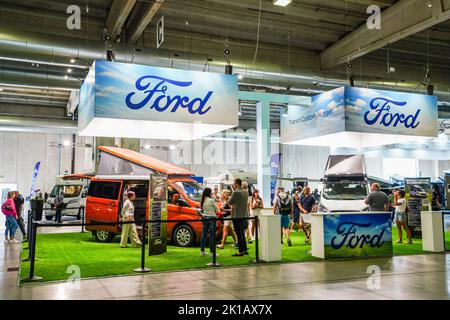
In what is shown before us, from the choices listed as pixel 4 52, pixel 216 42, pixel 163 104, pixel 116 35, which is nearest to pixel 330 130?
pixel 163 104

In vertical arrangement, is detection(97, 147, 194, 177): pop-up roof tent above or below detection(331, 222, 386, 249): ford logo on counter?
above

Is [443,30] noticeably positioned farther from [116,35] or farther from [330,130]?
[116,35]

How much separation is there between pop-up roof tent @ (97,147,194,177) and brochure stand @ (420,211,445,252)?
243 inches

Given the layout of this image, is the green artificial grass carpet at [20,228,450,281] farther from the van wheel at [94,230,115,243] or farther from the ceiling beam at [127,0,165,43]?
the ceiling beam at [127,0,165,43]

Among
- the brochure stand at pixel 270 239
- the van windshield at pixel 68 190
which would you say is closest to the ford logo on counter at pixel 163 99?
the brochure stand at pixel 270 239

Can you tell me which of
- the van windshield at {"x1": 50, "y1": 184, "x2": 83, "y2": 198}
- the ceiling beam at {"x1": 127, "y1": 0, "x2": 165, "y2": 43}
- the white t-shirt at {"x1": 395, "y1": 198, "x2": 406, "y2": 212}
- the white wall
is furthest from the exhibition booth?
the white wall

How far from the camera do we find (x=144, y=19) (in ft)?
33.8

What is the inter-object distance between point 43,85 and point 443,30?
1363 centimetres

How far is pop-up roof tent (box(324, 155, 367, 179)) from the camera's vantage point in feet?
44.2

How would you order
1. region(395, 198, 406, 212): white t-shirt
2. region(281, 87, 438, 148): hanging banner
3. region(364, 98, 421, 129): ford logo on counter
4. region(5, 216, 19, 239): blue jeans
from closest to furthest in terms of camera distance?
region(281, 87, 438, 148): hanging banner, region(364, 98, 421, 129): ford logo on counter, region(395, 198, 406, 212): white t-shirt, region(5, 216, 19, 239): blue jeans

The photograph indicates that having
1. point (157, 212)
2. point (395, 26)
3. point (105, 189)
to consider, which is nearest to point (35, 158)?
point (105, 189)

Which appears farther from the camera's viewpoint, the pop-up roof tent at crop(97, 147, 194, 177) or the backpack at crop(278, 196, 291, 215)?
the pop-up roof tent at crop(97, 147, 194, 177)
